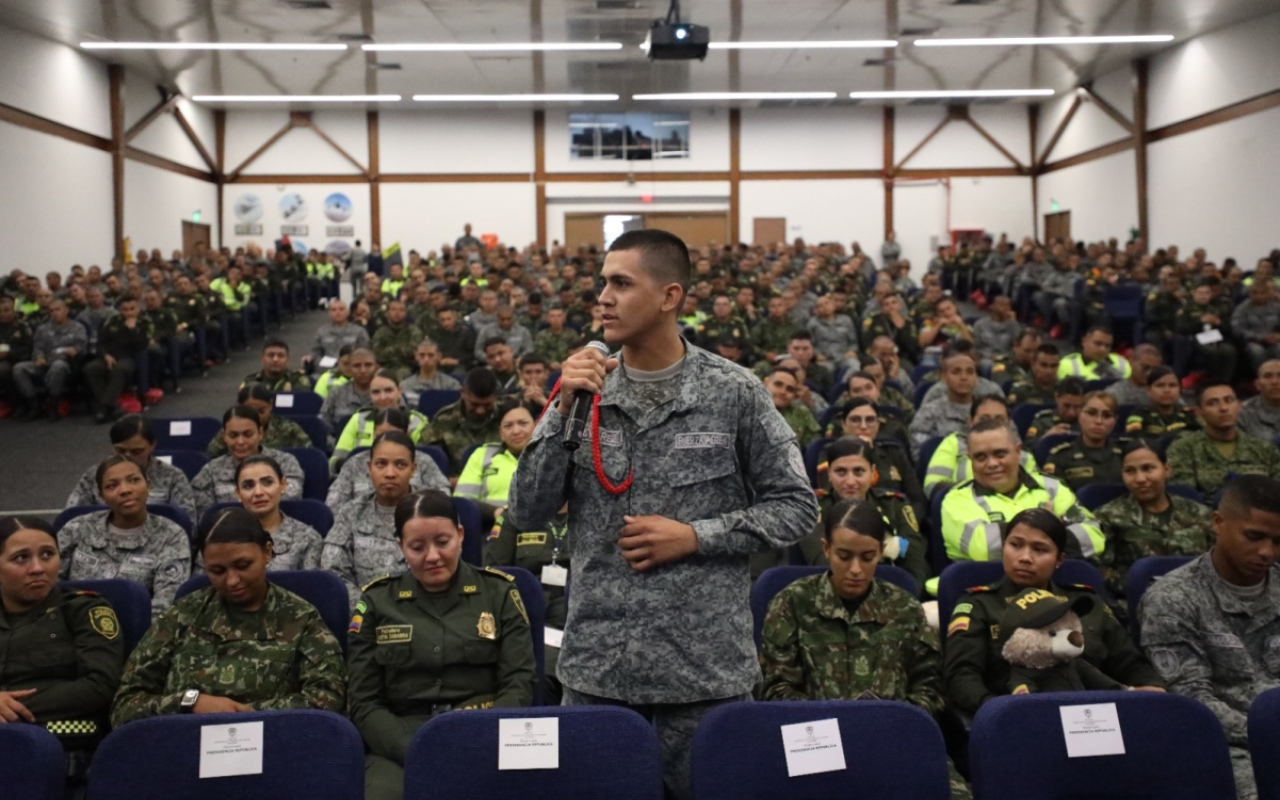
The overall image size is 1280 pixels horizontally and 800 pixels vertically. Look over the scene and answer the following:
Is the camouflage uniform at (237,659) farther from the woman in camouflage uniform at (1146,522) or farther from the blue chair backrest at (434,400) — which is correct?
the blue chair backrest at (434,400)

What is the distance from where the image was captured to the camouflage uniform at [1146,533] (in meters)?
3.70

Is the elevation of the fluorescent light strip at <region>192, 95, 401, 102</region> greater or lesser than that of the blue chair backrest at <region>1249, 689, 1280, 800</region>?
greater

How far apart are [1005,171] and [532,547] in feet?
58.5

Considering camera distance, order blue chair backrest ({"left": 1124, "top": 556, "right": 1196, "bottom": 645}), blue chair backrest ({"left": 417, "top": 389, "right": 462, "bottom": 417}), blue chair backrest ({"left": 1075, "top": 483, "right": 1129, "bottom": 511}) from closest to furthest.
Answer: blue chair backrest ({"left": 1124, "top": 556, "right": 1196, "bottom": 645}) → blue chair backrest ({"left": 1075, "top": 483, "right": 1129, "bottom": 511}) → blue chair backrest ({"left": 417, "top": 389, "right": 462, "bottom": 417})

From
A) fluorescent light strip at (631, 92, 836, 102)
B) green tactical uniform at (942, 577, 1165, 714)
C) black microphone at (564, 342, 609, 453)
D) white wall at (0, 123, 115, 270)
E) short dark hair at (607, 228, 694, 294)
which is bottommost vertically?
green tactical uniform at (942, 577, 1165, 714)

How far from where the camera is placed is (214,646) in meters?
2.67

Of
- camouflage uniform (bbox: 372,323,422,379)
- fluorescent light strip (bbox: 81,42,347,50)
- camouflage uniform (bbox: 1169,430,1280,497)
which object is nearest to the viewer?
camouflage uniform (bbox: 1169,430,1280,497)

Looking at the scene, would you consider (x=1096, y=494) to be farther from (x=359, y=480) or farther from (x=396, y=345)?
(x=396, y=345)

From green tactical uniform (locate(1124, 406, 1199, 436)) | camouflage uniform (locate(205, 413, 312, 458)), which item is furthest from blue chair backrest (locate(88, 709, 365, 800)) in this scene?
green tactical uniform (locate(1124, 406, 1199, 436))

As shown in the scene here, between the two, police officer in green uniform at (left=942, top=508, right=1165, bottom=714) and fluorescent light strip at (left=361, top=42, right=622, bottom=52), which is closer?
police officer in green uniform at (left=942, top=508, right=1165, bottom=714)

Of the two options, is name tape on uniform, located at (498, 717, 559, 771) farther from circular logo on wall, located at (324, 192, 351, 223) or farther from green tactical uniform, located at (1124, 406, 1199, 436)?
circular logo on wall, located at (324, 192, 351, 223)

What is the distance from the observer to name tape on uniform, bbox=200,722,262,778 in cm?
192

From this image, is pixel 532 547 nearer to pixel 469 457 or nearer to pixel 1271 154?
pixel 469 457

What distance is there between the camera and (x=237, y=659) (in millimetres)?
2660
